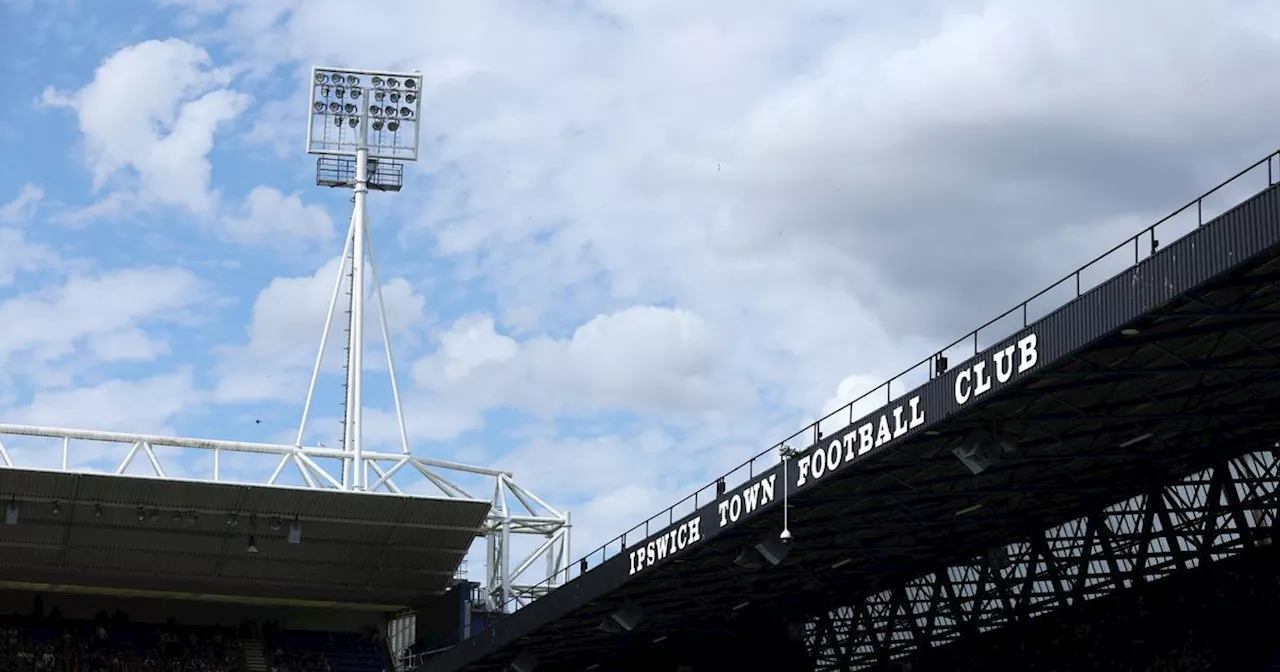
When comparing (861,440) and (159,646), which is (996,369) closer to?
(861,440)

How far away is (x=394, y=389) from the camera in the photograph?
68.1 metres

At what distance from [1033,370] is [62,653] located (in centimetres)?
5163

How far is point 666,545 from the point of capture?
49531mm

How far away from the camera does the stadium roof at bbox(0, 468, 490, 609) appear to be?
6197 cm

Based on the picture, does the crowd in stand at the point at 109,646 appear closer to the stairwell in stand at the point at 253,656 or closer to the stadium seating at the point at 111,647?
the stadium seating at the point at 111,647

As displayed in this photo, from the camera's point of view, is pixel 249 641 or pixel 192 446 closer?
pixel 192 446

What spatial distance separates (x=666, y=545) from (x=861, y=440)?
11.8 m

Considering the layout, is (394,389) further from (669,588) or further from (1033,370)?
(1033,370)

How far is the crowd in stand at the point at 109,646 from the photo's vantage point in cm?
7131

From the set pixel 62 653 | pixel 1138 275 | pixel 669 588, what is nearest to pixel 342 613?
pixel 62 653

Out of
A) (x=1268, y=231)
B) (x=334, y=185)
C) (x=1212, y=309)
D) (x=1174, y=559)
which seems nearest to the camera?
(x=1268, y=231)

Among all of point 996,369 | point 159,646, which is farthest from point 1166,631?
point 159,646

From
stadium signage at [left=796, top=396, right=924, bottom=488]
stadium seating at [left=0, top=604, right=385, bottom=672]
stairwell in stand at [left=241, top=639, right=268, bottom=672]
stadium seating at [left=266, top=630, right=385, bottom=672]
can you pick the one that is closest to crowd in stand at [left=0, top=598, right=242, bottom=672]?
stadium seating at [left=0, top=604, right=385, bottom=672]

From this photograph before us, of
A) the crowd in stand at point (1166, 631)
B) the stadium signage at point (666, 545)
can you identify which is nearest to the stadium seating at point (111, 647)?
the stadium signage at point (666, 545)
